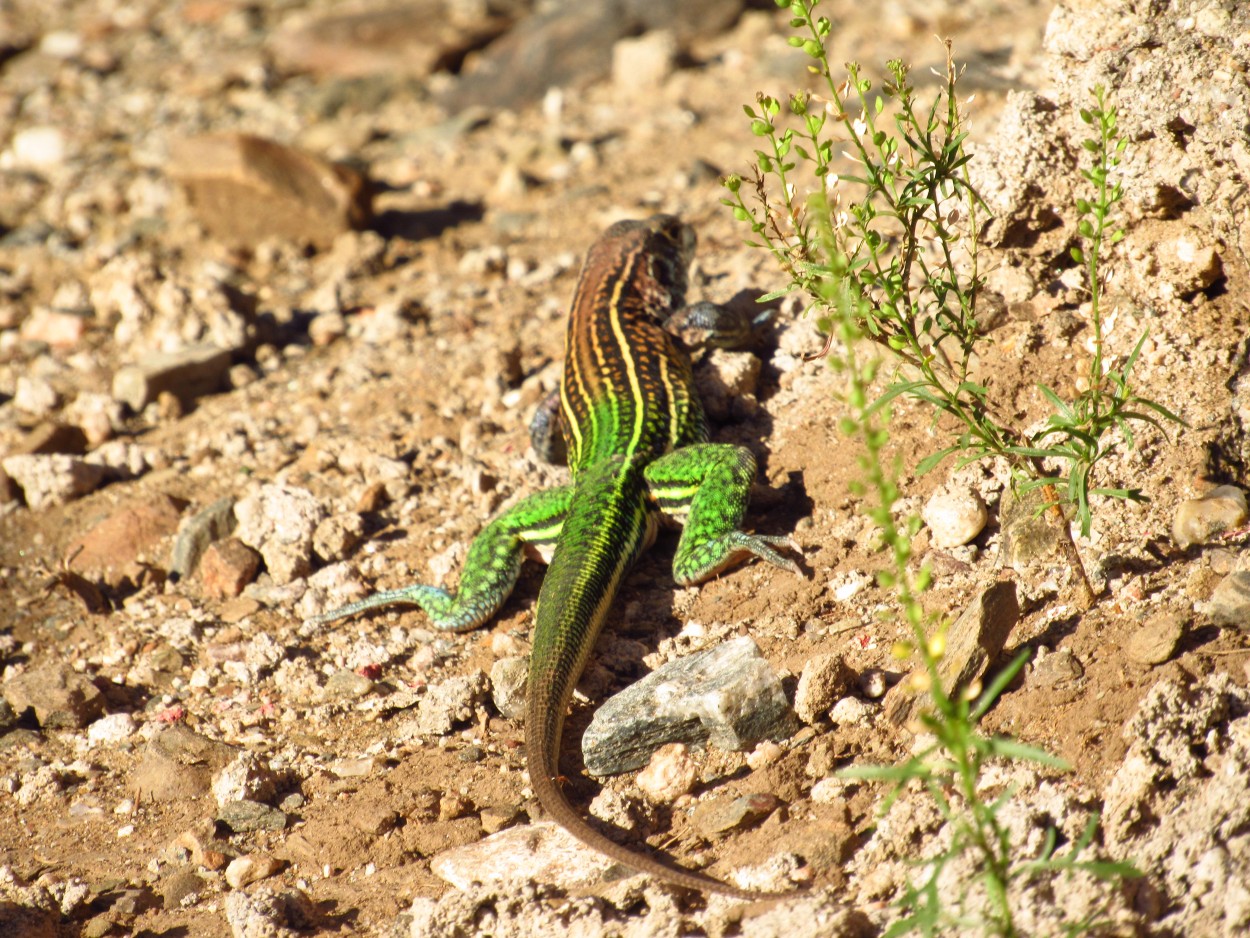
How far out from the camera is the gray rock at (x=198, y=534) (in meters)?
5.60

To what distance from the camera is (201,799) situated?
4.21 metres

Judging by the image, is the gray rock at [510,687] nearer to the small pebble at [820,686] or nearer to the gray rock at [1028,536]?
the small pebble at [820,686]

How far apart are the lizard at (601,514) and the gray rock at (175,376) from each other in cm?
259

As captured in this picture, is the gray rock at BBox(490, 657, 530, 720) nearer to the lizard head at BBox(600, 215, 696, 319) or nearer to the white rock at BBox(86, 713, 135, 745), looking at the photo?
the white rock at BBox(86, 713, 135, 745)

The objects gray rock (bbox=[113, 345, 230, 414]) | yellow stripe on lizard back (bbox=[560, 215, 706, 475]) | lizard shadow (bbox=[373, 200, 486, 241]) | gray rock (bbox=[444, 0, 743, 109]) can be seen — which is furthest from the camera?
gray rock (bbox=[444, 0, 743, 109])

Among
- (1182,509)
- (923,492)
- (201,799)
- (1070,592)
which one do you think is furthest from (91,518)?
(1182,509)

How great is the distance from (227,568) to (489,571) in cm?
141

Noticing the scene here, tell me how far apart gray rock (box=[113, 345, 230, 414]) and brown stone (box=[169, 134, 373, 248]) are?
72.0 inches

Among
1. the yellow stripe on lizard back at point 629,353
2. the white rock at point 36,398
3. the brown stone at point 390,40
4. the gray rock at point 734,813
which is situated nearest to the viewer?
the gray rock at point 734,813

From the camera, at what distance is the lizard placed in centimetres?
430

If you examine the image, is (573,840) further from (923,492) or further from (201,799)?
(923,492)

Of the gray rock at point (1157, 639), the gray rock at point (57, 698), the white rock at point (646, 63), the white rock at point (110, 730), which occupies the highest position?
the white rock at point (646, 63)

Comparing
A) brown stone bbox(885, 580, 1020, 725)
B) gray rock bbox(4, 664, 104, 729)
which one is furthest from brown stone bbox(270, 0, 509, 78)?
brown stone bbox(885, 580, 1020, 725)

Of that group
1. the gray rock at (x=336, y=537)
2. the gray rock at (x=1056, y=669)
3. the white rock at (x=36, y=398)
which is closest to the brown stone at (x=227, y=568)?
the gray rock at (x=336, y=537)
